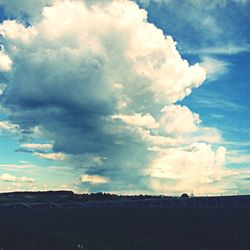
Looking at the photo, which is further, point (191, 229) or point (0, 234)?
point (191, 229)

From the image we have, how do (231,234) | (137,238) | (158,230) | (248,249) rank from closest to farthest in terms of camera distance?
(248,249)
(137,238)
(231,234)
(158,230)

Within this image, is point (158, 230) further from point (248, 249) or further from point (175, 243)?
point (248, 249)

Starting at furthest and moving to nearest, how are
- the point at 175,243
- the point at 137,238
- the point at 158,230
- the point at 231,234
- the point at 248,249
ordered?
the point at 158,230
the point at 231,234
the point at 137,238
the point at 175,243
the point at 248,249

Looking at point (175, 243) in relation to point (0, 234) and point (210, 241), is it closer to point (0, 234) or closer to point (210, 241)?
point (210, 241)

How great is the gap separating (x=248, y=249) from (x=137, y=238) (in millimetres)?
19668

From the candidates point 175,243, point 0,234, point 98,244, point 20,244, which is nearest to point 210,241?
point 175,243

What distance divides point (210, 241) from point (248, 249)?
8.50 meters

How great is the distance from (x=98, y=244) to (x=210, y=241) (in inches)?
734

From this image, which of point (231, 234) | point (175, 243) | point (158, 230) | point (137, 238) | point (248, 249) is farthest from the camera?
point (158, 230)

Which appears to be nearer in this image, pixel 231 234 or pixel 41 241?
pixel 41 241

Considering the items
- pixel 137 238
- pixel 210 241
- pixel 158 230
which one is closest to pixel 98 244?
pixel 137 238

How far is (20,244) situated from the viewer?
6756 cm

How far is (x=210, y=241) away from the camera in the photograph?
230 feet

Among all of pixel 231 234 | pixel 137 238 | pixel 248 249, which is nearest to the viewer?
pixel 248 249
